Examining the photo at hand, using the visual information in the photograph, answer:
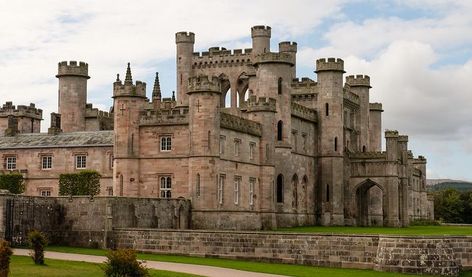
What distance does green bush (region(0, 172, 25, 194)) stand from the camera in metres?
63.7

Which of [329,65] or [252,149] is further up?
[329,65]

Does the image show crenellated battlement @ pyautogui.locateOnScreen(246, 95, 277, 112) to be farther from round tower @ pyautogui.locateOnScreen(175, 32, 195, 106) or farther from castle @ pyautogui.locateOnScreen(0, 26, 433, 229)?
round tower @ pyautogui.locateOnScreen(175, 32, 195, 106)

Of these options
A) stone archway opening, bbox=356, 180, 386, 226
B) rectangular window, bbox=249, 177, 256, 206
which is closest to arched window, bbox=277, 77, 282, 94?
rectangular window, bbox=249, 177, 256, 206

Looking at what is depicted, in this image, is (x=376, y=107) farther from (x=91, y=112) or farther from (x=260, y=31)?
(x=91, y=112)

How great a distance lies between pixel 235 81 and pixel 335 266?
4359 cm

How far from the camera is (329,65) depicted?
76625mm

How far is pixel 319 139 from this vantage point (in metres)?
77.2

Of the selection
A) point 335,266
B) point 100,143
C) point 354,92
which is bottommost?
point 335,266

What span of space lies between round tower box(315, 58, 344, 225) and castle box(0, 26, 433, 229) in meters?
0.09

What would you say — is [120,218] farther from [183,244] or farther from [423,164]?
[423,164]

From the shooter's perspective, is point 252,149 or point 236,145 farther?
point 252,149

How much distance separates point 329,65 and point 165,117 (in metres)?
24.2

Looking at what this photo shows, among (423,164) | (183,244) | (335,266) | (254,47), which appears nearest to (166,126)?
(183,244)

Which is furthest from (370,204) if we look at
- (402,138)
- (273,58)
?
(273,58)
